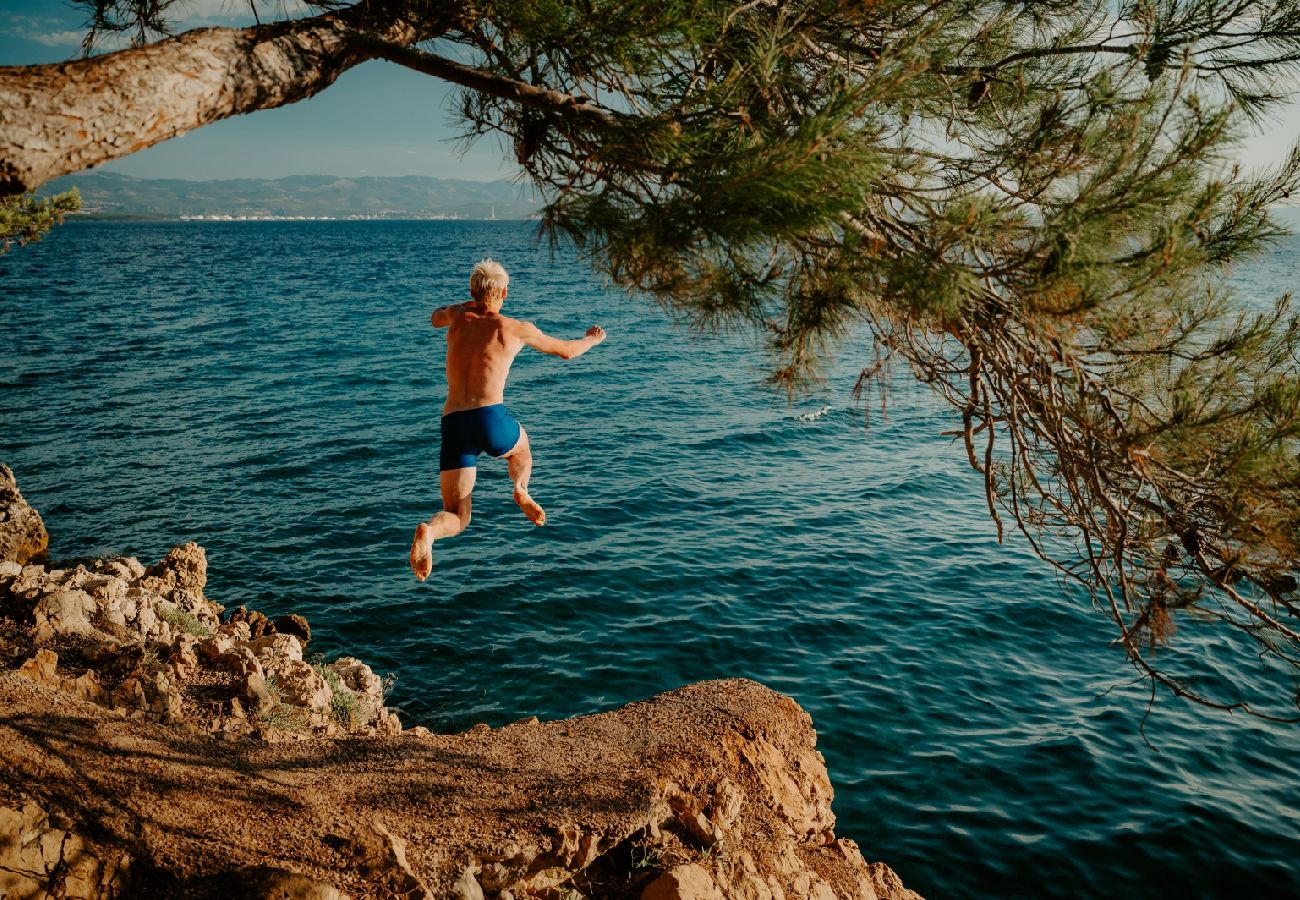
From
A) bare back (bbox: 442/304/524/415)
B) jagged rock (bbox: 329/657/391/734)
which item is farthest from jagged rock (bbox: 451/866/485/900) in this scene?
jagged rock (bbox: 329/657/391/734)

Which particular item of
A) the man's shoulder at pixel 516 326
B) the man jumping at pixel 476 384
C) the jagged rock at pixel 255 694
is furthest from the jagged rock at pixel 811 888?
the jagged rock at pixel 255 694

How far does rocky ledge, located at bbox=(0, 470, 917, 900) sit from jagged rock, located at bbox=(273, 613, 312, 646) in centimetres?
201

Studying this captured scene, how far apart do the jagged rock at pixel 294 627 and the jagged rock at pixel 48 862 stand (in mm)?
6101

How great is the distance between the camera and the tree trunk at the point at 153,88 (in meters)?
3.03

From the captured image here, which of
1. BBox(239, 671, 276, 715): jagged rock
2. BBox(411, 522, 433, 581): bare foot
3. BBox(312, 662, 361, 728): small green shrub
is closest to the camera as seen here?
BBox(411, 522, 433, 581): bare foot

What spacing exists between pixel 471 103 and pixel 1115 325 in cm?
382

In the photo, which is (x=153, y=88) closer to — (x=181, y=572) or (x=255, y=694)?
(x=255, y=694)

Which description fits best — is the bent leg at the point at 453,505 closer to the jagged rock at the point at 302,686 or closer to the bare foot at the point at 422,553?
the bare foot at the point at 422,553

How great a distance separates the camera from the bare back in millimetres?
4891

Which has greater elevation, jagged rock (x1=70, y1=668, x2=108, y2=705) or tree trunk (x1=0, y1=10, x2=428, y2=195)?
tree trunk (x1=0, y1=10, x2=428, y2=195)

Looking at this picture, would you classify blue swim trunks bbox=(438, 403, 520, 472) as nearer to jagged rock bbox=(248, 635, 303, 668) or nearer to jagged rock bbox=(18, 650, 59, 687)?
jagged rock bbox=(18, 650, 59, 687)

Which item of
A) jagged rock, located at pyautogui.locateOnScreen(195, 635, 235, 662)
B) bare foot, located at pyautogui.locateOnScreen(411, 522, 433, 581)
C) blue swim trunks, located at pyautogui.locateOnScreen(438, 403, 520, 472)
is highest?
blue swim trunks, located at pyautogui.locateOnScreen(438, 403, 520, 472)

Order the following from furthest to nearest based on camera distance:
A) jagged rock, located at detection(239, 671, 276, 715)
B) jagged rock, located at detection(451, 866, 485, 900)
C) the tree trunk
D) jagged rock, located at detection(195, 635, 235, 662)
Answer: jagged rock, located at detection(195, 635, 235, 662), jagged rock, located at detection(239, 671, 276, 715), jagged rock, located at detection(451, 866, 485, 900), the tree trunk

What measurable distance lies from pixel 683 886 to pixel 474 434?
9.35 ft
